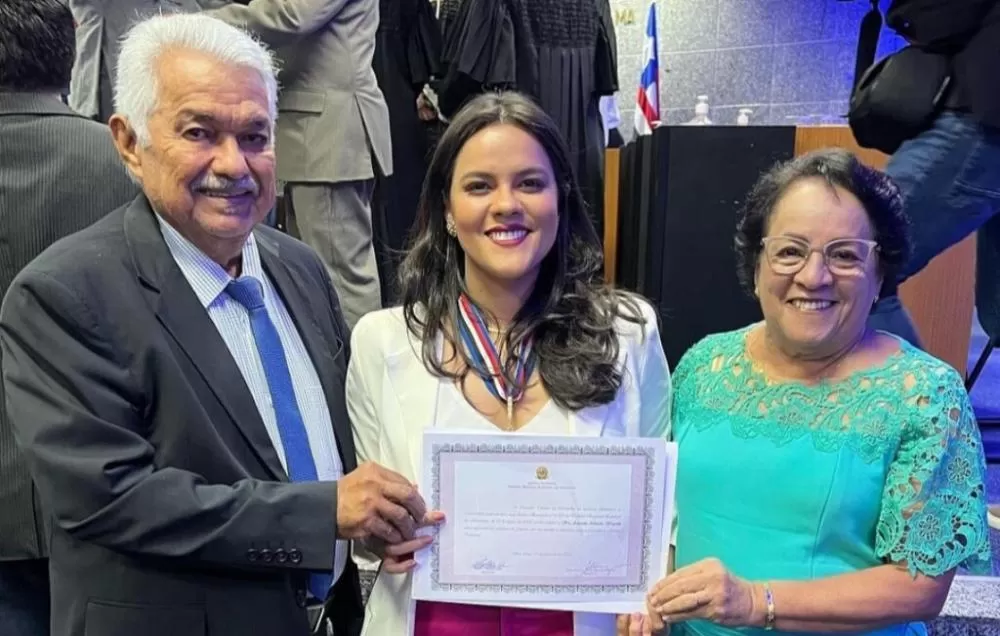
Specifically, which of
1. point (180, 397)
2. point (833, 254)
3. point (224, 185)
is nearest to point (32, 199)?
point (224, 185)

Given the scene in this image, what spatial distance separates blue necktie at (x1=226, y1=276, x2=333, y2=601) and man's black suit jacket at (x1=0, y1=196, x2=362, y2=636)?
6 cm

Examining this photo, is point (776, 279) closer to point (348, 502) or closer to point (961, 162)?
point (348, 502)

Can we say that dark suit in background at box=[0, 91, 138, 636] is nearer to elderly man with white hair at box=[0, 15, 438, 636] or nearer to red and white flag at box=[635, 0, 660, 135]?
elderly man with white hair at box=[0, 15, 438, 636]

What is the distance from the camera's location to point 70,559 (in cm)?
117

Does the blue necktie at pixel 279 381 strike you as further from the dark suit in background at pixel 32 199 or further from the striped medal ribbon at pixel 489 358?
the dark suit in background at pixel 32 199

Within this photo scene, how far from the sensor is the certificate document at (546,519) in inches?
44.4

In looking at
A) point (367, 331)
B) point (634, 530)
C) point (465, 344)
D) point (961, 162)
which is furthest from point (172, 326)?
point (961, 162)

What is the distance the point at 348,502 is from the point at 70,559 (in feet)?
1.37

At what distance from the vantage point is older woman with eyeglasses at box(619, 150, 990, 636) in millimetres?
1164

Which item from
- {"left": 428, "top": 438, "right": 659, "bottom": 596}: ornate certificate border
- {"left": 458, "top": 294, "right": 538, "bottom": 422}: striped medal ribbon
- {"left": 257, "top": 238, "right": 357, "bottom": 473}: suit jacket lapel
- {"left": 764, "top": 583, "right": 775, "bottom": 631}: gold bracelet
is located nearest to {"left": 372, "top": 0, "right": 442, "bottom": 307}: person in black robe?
{"left": 257, "top": 238, "right": 357, "bottom": 473}: suit jacket lapel

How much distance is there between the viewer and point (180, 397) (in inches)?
44.5
